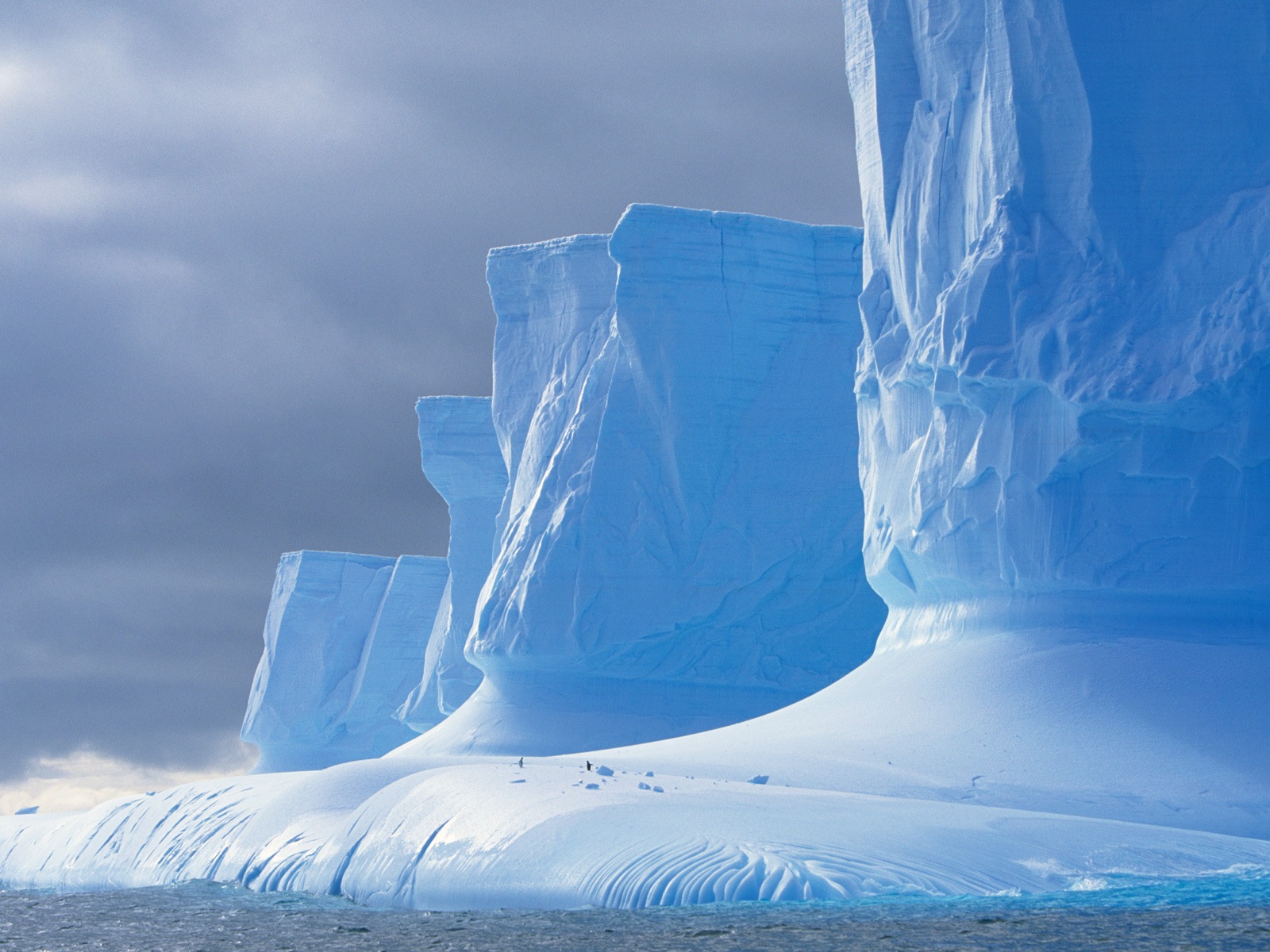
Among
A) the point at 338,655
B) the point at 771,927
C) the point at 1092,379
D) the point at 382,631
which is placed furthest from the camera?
the point at 338,655

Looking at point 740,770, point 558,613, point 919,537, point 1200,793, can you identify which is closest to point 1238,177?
point 919,537

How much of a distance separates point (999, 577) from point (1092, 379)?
6.29 feet

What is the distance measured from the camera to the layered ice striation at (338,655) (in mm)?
34812

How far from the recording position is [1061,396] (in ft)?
48.0

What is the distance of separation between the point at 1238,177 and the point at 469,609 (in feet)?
54.6

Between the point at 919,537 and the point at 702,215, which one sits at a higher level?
the point at 702,215

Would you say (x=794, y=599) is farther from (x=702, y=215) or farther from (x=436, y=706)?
(x=436, y=706)

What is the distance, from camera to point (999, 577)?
15.2m

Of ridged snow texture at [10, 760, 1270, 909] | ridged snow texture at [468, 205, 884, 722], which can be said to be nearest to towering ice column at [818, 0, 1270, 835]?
ridged snow texture at [10, 760, 1270, 909]

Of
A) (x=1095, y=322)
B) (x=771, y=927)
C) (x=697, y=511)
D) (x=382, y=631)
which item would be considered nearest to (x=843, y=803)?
(x=771, y=927)

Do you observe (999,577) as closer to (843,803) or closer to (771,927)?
(843,803)

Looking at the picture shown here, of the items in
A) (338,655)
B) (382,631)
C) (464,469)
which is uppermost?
(464,469)

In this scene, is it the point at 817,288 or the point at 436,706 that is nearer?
the point at 817,288

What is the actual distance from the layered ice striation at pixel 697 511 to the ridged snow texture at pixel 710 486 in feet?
0.08
